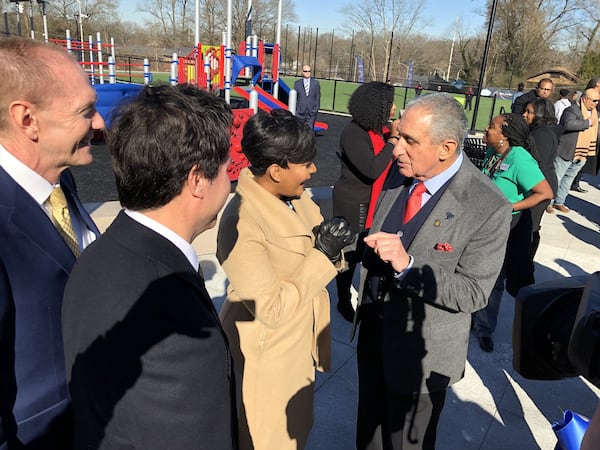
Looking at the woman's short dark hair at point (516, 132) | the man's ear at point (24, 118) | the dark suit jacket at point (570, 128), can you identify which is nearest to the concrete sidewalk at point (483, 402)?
the woman's short dark hair at point (516, 132)

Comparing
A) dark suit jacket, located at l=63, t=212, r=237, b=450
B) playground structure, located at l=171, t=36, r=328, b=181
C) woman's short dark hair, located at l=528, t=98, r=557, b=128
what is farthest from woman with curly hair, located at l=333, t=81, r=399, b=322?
playground structure, located at l=171, t=36, r=328, b=181

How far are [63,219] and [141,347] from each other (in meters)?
0.82

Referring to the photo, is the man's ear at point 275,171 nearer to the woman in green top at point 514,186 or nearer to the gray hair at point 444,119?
the gray hair at point 444,119

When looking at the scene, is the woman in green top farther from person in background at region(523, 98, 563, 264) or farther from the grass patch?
the grass patch

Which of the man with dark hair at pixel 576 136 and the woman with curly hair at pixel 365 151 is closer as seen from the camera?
the woman with curly hair at pixel 365 151

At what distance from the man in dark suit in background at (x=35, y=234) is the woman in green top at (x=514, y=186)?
274 centimetres

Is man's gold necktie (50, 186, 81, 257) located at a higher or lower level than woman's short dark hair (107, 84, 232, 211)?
lower

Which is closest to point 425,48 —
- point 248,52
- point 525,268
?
point 248,52

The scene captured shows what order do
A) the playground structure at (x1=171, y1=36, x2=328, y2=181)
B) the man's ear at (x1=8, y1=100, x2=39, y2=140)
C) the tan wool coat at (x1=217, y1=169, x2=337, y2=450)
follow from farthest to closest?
1. the playground structure at (x1=171, y1=36, x2=328, y2=181)
2. the tan wool coat at (x1=217, y1=169, x2=337, y2=450)
3. the man's ear at (x1=8, y1=100, x2=39, y2=140)

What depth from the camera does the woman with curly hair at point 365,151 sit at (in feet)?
11.5

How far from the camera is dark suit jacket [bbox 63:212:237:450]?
1029 mm

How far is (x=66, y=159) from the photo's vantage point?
156 centimetres

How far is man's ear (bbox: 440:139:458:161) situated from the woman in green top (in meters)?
1.36

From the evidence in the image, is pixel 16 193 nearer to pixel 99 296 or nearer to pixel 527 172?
pixel 99 296
